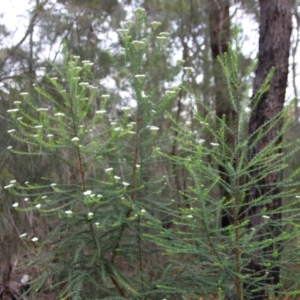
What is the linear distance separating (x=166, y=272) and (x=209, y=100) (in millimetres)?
4655

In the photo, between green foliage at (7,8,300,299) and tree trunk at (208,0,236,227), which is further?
tree trunk at (208,0,236,227)

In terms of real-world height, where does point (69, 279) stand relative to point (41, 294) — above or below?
above

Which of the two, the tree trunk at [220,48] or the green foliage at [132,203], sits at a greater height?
the tree trunk at [220,48]

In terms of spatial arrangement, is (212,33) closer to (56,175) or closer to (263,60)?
(263,60)

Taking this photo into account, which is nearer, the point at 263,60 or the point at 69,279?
the point at 69,279

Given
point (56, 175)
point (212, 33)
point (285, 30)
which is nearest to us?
point (285, 30)

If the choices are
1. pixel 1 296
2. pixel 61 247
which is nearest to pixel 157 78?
pixel 1 296

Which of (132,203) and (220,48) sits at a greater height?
(220,48)

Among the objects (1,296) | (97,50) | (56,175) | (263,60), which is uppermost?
(97,50)

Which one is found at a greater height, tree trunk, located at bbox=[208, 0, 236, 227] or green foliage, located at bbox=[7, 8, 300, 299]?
tree trunk, located at bbox=[208, 0, 236, 227]

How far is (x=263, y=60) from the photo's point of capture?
15.5ft

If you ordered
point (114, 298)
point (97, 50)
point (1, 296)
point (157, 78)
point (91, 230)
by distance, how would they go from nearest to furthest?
1. point (114, 298)
2. point (91, 230)
3. point (1, 296)
4. point (97, 50)
5. point (157, 78)

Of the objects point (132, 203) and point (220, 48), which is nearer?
point (132, 203)

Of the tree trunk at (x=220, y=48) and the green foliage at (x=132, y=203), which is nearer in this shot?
the green foliage at (x=132, y=203)
